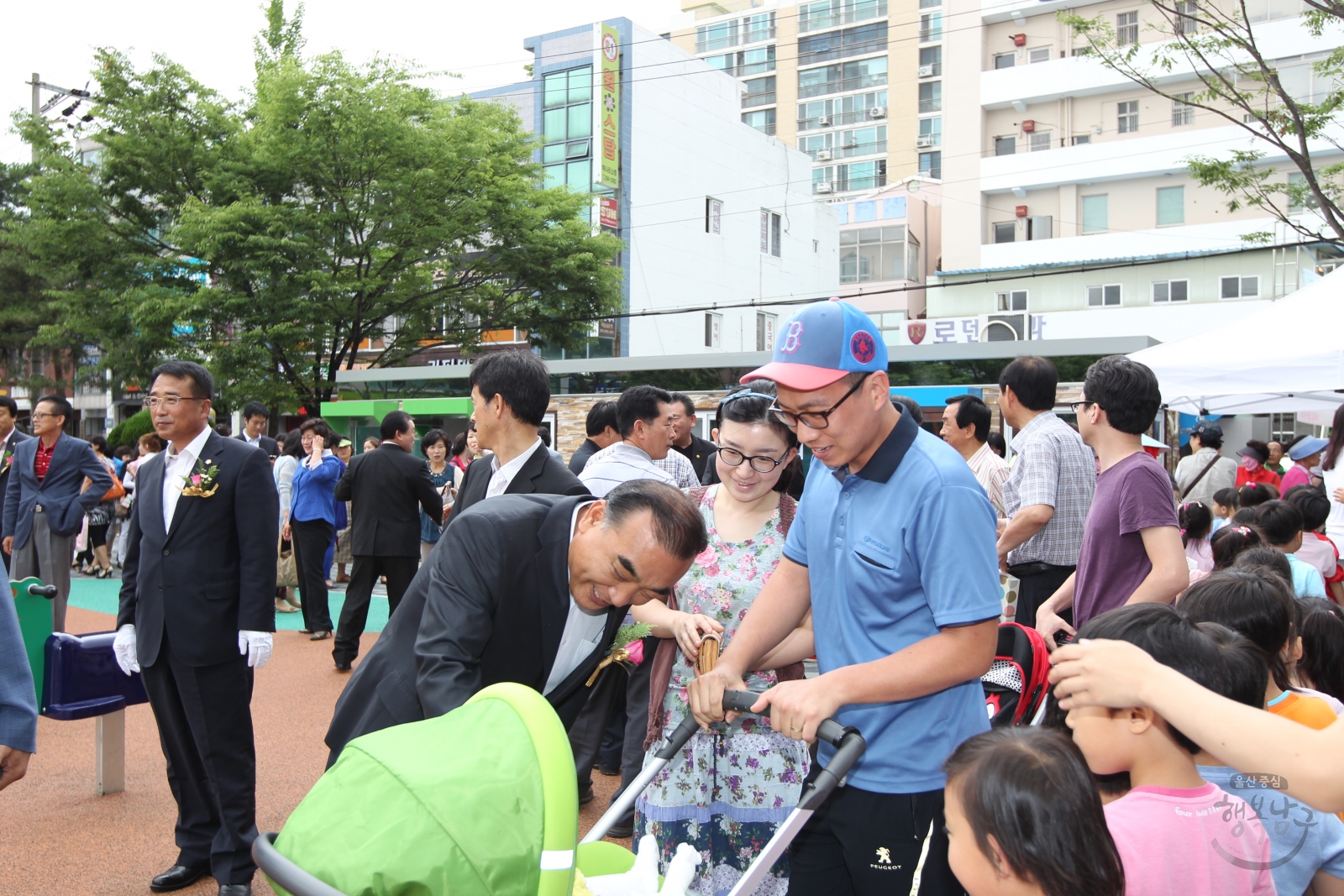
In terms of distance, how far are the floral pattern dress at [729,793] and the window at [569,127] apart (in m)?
27.5

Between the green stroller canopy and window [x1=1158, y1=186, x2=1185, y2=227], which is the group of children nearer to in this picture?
the green stroller canopy

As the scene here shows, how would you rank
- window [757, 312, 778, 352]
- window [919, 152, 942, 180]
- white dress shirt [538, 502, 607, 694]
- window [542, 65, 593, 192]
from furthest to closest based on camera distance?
1. window [919, 152, 942, 180]
2. window [757, 312, 778, 352]
3. window [542, 65, 593, 192]
4. white dress shirt [538, 502, 607, 694]

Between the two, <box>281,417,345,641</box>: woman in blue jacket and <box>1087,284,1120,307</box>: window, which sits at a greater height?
<box>1087,284,1120,307</box>: window

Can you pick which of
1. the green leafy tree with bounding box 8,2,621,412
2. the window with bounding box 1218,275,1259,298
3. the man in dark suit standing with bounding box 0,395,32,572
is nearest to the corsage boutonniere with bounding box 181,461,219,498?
the man in dark suit standing with bounding box 0,395,32,572

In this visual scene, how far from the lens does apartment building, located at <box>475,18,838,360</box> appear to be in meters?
29.4

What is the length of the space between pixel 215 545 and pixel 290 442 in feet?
24.8

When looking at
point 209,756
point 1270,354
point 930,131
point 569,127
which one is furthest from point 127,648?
point 930,131

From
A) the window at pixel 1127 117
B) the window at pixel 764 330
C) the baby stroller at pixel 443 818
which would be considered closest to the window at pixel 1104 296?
the window at pixel 1127 117

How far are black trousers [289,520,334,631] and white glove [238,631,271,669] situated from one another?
5.18 metres

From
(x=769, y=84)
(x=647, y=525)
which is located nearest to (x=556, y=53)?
(x=769, y=84)

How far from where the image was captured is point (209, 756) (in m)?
3.91

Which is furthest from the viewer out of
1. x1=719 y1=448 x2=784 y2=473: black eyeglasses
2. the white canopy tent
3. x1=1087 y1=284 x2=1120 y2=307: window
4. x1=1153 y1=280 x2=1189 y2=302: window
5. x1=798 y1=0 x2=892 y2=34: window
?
x1=798 y1=0 x2=892 y2=34: window

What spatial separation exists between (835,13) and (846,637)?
55.2 metres

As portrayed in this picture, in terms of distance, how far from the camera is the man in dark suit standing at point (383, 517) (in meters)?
7.71
